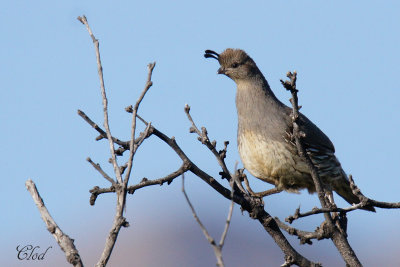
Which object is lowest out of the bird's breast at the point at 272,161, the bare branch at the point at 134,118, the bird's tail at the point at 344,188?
the bare branch at the point at 134,118

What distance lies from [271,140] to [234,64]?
0.85m

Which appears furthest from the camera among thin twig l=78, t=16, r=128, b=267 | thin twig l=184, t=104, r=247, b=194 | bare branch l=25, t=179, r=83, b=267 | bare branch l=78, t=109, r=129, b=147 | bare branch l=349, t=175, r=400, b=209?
thin twig l=184, t=104, r=247, b=194

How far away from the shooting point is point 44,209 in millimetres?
3248

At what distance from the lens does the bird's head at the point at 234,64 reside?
6070mm

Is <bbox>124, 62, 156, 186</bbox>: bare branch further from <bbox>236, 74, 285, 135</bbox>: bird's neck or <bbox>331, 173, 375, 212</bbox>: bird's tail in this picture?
<bbox>331, 173, 375, 212</bbox>: bird's tail

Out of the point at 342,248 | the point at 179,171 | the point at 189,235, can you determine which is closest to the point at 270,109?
the point at 342,248

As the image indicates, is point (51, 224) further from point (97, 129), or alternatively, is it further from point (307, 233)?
point (307, 233)

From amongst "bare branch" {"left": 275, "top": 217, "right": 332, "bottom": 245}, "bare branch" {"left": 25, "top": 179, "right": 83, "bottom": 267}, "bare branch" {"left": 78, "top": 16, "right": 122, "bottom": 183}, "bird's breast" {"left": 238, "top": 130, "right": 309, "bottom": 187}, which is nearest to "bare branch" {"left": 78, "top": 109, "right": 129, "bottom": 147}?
"bare branch" {"left": 78, "top": 16, "right": 122, "bottom": 183}

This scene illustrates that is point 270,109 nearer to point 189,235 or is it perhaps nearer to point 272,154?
point 272,154

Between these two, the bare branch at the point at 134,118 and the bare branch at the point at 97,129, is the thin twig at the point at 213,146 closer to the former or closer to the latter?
the bare branch at the point at 97,129

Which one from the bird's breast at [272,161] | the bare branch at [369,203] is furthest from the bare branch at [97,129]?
the bird's breast at [272,161]

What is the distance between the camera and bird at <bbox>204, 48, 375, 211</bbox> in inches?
214

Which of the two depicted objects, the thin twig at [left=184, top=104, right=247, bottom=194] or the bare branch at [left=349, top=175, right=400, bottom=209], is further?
the thin twig at [left=184, top=104, right=247, bottom=194]

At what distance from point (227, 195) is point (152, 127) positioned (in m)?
0.52
